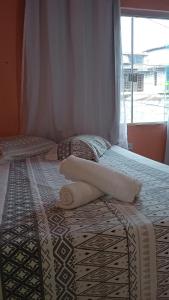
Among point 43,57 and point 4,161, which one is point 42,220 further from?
point 43,57

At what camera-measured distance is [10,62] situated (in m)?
2.77

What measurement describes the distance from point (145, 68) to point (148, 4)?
2.20 ft

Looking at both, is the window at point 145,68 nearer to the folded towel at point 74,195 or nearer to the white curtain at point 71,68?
the white curtain at point 71,68

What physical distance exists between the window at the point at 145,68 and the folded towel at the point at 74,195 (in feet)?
7.27

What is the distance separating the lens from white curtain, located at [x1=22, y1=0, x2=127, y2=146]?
272 cm

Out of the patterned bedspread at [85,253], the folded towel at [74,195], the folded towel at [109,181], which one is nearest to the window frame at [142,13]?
the folded towel at [109,181]

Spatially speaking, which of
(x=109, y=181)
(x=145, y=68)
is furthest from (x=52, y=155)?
(x=145, y=68)

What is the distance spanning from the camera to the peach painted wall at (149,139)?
11.1 feet

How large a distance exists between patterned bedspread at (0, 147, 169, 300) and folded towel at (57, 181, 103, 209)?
0.10 feet

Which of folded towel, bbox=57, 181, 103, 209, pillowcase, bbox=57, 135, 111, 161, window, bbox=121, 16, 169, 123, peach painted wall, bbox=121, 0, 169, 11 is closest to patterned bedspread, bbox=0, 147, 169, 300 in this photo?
folded towel, bbox=57, 181, 103, 209

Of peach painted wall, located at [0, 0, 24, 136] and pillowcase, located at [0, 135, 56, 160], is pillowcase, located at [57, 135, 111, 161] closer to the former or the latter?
pillowcase, located at [0, 135, 56, 160]

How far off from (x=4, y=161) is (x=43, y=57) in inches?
44.7

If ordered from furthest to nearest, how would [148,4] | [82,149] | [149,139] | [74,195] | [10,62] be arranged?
[149,139] < [148,4] < [10,62] < [82,149] < [74,195]

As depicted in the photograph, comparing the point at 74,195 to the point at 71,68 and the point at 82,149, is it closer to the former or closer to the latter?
the point at 82,149
